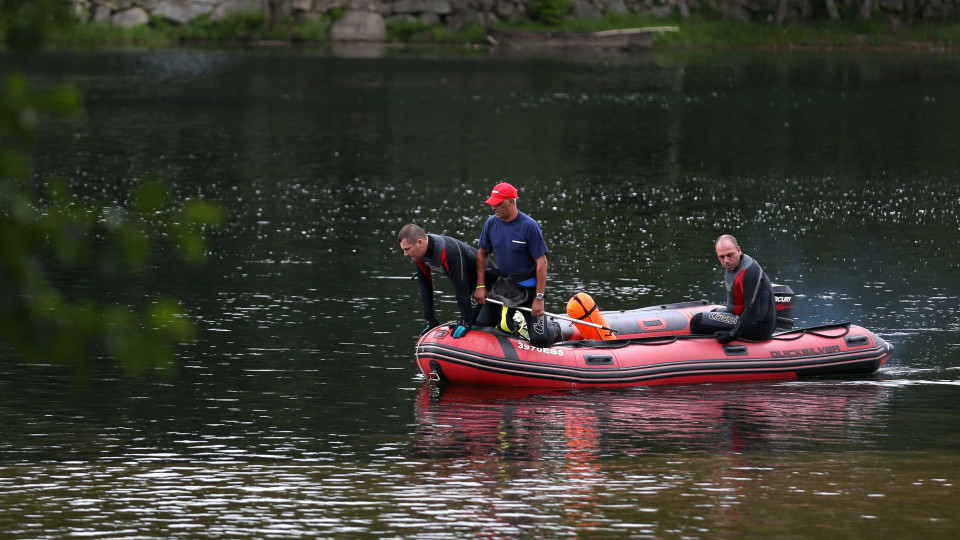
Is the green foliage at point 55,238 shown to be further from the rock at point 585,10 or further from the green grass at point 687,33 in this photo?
the rock at point 585,10

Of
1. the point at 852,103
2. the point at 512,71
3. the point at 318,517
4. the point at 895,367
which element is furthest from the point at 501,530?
the point at 512,71

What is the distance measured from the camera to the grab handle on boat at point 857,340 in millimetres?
14141

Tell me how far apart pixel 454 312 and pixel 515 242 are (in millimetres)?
4534

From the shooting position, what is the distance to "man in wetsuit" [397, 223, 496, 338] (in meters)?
12.7

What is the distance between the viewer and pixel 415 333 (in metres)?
16.1

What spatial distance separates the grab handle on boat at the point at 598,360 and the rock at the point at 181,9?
175 feet

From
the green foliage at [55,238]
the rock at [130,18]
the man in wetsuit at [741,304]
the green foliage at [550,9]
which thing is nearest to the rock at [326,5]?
the rock at [130,18]

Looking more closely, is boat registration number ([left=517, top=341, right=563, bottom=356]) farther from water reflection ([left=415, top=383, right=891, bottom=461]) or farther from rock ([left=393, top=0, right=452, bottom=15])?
rock ([left=393, top=0, right=452, bottom=15])

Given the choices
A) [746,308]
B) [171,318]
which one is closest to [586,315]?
[746,308]

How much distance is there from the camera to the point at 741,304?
46.0 ft

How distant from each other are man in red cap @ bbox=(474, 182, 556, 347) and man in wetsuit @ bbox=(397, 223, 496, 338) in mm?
145

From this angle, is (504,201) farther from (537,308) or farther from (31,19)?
(31,19)

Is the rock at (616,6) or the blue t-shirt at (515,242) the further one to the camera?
the rock at (616,6)

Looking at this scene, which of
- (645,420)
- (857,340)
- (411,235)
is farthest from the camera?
(857,340)
